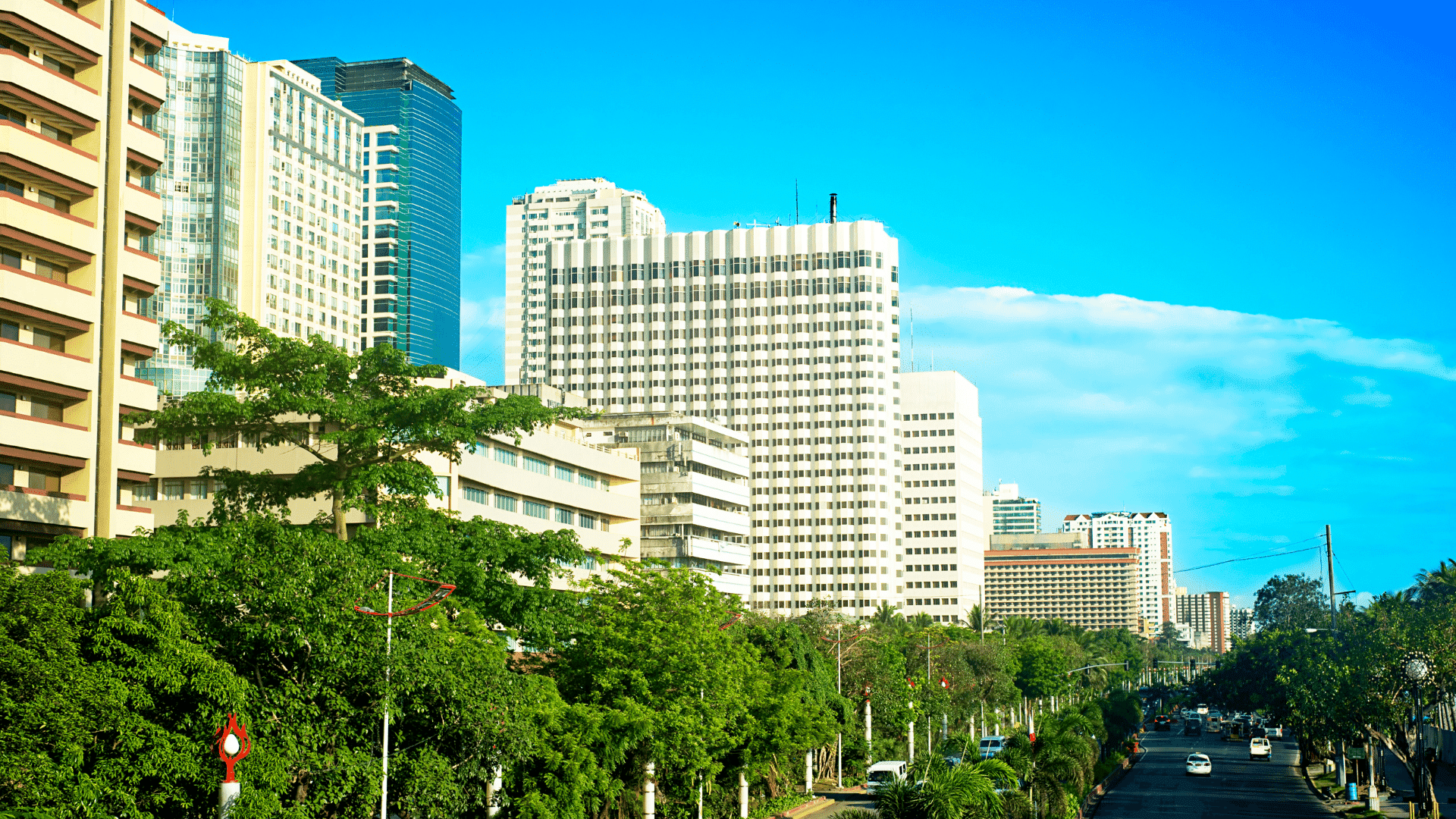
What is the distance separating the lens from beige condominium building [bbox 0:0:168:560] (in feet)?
188

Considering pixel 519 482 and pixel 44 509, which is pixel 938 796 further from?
pixel 519 482

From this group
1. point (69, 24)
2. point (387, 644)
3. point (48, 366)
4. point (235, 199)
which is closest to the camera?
point (387, 644)

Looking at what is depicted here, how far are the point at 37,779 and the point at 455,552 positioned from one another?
21142mm

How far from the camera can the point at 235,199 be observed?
584 ft

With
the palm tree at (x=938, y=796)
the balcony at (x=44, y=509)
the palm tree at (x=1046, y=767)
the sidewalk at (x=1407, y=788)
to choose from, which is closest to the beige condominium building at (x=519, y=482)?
the balcony at (x=44, y=509)

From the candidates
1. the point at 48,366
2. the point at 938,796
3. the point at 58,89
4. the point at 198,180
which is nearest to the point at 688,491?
the point at 198,180

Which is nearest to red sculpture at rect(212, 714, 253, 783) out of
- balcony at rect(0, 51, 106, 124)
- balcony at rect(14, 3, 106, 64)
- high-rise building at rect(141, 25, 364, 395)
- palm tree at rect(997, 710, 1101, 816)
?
palm tree at rect(997, 710, 1101, 816)

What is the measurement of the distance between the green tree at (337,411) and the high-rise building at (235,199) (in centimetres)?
11897

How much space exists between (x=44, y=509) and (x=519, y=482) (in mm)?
36868

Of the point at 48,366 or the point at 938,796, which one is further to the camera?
the point at 48,366

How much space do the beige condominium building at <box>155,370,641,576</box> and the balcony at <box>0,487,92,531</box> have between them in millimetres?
7686

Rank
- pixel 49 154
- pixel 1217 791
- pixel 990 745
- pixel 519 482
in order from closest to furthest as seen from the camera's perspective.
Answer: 1. pixel 49 154
2. pixel 1217 791
3. pixel 990 745
4. pixel 519 482

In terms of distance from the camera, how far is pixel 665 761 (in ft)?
161

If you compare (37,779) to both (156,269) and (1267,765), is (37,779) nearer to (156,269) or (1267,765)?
(156,269)
